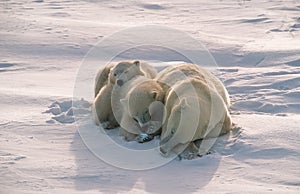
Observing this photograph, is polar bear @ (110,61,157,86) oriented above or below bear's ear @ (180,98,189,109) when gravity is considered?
below

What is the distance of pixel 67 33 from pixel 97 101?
4021 millimetres

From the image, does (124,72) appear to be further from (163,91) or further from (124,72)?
(163,91)

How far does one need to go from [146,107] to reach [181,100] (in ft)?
1.54

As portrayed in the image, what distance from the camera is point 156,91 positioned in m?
5.61

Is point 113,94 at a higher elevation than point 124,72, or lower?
lower

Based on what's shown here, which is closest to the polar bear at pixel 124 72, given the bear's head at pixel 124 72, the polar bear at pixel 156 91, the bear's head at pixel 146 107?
the bear's head at pixel 124 72

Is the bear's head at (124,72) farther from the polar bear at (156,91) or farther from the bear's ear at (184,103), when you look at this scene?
the bear's ear at (184,103)

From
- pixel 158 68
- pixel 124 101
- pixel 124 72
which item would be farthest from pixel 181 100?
pixel 158 68

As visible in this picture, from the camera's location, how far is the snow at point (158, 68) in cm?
→ 452

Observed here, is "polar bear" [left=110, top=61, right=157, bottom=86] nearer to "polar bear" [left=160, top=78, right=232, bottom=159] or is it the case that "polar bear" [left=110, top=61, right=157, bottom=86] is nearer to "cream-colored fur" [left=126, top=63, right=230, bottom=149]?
"cream-colored fur" [left=126, top=63, right=230, bottom=149]

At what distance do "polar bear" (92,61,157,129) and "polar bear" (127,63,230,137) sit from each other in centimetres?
29

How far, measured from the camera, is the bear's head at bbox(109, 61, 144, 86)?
610 cm

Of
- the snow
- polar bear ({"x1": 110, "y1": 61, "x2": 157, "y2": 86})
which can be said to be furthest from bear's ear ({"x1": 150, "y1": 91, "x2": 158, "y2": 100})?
polar bear ({"x1": 110, "y1": 61, "x2": 157, "y2": 86})

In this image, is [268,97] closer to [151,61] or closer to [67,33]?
[151,61]
